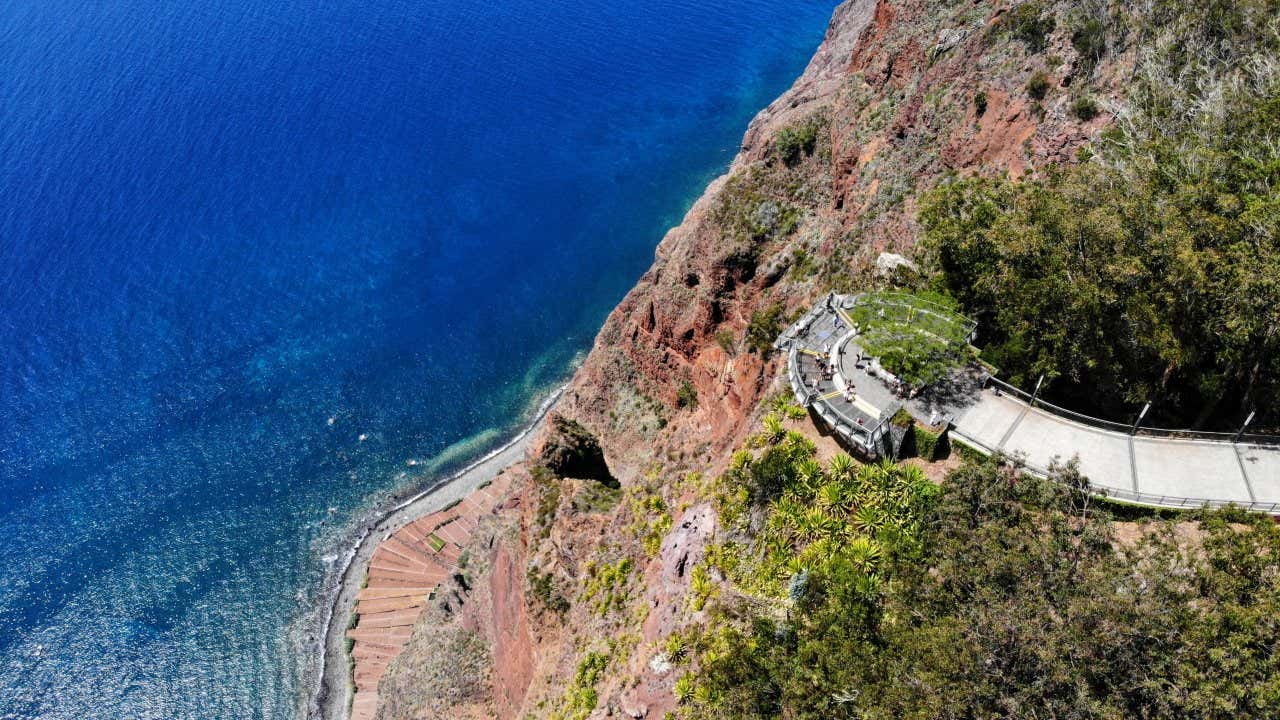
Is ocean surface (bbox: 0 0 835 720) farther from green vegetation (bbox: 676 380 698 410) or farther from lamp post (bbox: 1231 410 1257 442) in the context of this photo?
lamp post (bbox: 1231 410 1257 442)

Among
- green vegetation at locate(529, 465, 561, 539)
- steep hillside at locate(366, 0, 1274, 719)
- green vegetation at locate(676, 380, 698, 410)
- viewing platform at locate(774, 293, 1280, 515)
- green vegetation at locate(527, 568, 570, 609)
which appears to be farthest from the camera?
green vegetation at locate(676, 380, 698, 410)

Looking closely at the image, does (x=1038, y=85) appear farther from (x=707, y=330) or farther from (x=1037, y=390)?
(x=707, y=330)

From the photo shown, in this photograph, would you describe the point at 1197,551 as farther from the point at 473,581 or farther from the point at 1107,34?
the point at 473,581

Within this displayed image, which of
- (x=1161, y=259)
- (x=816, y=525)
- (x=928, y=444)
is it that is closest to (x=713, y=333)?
(x=928, y=444)

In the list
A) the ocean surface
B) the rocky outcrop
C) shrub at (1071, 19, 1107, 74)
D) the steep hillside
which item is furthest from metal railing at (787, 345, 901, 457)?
the ocean surface

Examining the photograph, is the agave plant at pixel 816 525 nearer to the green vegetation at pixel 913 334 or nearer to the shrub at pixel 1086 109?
the green vegetation at pixel 913 334
